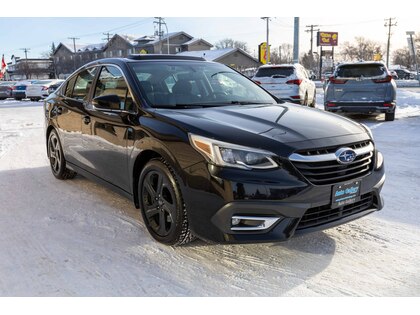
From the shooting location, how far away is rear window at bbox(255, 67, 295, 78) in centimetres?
1221

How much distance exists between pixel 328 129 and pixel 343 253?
1.00 m

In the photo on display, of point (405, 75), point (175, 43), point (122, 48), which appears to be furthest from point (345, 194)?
point (122, 48)

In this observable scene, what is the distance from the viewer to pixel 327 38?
61.8 metres

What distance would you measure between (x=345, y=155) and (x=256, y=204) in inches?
30.9

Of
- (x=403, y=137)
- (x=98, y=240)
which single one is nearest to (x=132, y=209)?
(x=98, y=240)

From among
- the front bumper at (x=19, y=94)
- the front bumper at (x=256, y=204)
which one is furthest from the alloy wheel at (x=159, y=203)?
the front bumper at (x=19, y=94)

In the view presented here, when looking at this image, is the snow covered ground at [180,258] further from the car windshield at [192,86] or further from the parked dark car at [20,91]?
the parked dark car at [20,91]

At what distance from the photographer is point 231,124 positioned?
121 inches

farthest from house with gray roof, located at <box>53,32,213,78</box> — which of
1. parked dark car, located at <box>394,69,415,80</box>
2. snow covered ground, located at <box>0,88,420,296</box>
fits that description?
snow covered ground, located at <box>0,88,420,296</box>

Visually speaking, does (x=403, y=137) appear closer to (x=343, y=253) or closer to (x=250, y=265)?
(x=343, y=253)

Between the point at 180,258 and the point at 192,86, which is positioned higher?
the point at 192,86

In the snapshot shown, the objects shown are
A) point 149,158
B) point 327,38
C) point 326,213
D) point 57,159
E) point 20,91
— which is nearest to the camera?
point 326,213

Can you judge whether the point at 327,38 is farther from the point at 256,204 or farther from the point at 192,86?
the point at 256,204

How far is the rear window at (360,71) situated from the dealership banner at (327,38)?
175ft
